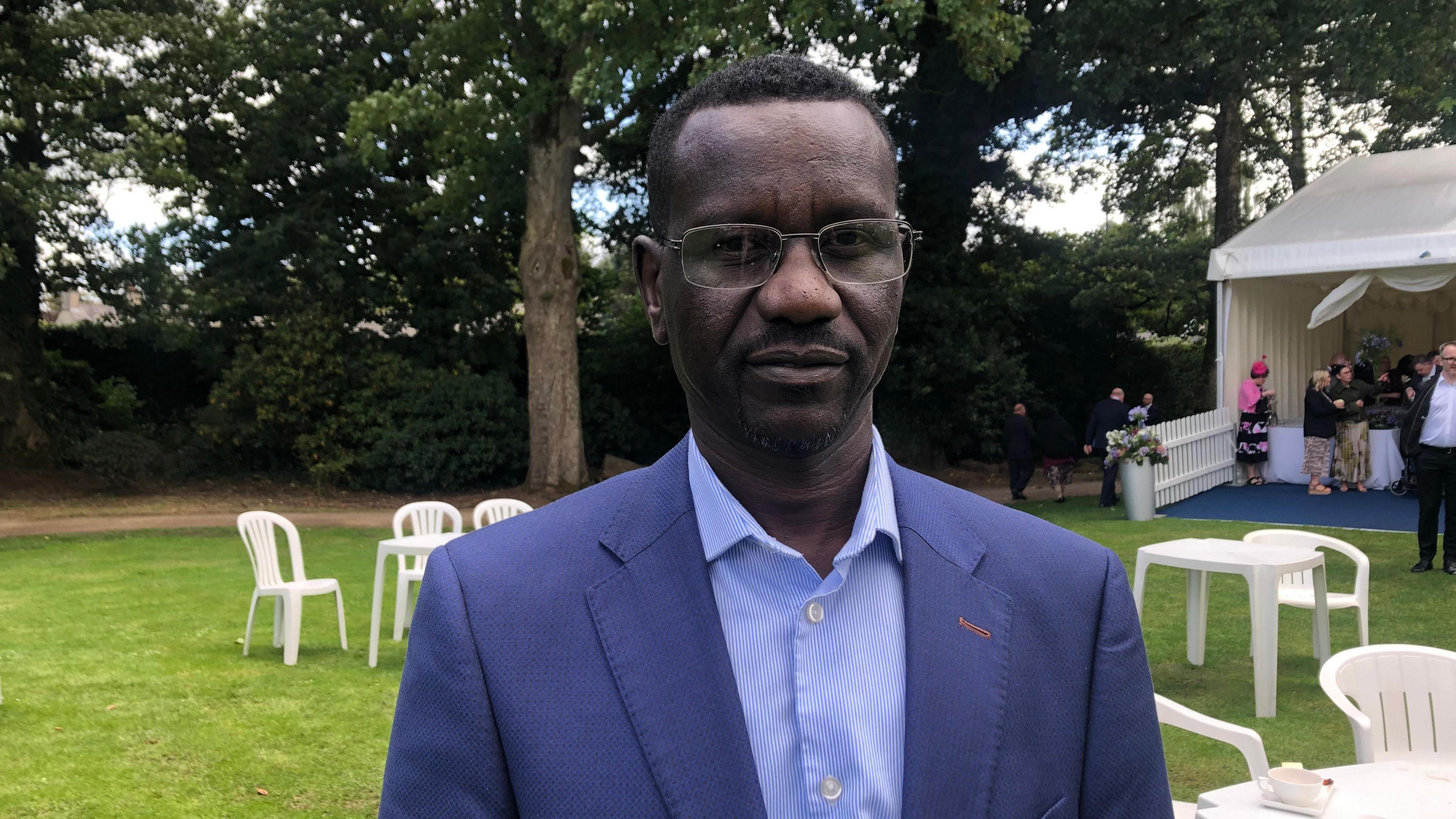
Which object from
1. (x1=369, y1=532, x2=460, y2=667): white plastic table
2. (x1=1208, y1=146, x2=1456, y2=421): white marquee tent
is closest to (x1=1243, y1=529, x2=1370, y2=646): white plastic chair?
(x1=369, y1=532, x2=460, y2=667): white plastic table

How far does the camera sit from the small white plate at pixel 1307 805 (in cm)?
314

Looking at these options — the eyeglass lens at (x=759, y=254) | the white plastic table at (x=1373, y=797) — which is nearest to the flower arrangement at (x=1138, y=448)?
the white plastic table at (x=1373, y=797)

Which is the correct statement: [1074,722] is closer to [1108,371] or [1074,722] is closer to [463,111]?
[463,111]

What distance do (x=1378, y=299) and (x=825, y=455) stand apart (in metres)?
22.5

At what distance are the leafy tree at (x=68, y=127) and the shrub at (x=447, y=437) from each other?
17.9 feet

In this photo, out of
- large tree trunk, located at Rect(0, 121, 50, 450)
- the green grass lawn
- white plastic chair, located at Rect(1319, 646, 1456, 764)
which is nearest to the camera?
white plastic chair, located at Rect(1319, 646, 1456, 764)

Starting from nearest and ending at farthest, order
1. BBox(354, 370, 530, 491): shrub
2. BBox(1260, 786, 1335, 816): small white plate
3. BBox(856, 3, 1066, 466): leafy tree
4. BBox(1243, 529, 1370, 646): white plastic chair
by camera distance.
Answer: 1. BBox(1260, 786, 1335, 816): small white plate
2. BBox(1243, 529, 1370, 646): white plastic chair
3. BBox(354, 370, 530, 491): shrub
4. BBox(856, 3, 1066, 466): leafy tree

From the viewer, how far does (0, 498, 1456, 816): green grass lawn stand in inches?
205

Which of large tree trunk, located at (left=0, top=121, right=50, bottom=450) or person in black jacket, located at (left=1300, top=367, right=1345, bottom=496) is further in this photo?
large tree trunk, located at (left=0, top=121, right=50, bottom=450)

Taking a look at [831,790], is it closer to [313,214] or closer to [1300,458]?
[1300,458]

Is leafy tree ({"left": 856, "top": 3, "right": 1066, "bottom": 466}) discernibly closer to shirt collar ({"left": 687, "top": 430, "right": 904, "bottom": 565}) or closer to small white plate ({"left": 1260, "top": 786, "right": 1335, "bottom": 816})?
small white plate ({"left": 1260, "top": 786, "right": 1335, "bottom": 816})

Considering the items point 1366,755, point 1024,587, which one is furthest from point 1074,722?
point 1366,755

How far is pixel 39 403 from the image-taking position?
21.6 m

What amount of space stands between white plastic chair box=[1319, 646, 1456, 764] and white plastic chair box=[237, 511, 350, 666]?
623 cm
